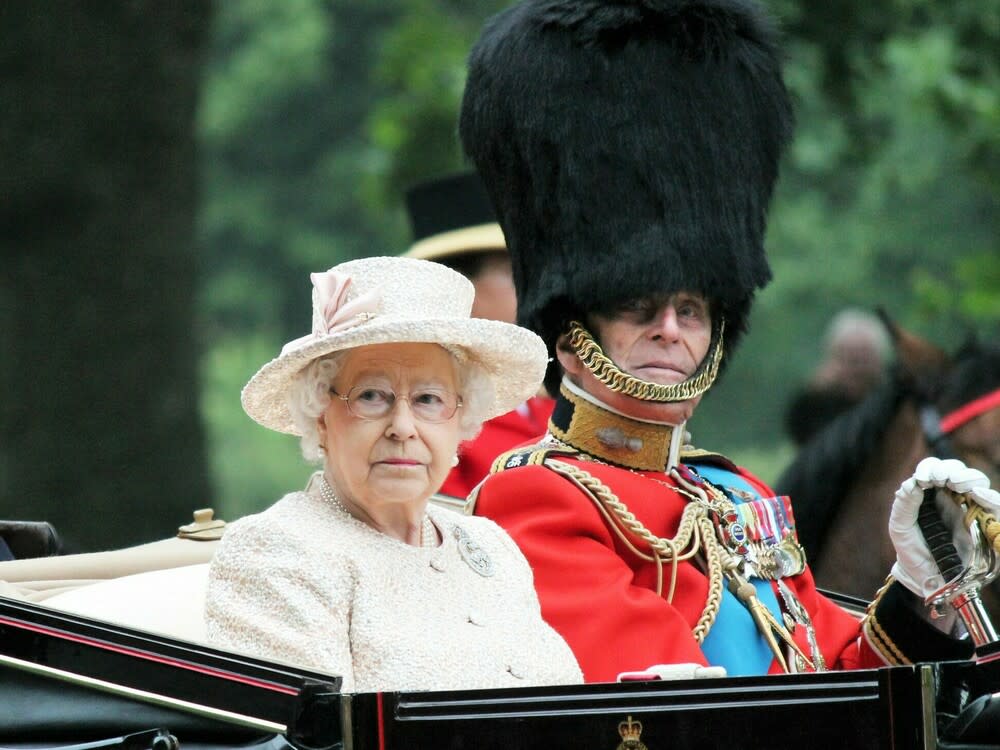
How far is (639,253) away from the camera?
162 inches

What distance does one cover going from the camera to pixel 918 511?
3.57 metres

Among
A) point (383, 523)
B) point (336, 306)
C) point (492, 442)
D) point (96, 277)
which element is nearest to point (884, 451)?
point (492, 442)

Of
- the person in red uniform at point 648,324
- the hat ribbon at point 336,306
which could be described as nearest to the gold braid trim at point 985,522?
the person in red uniform at point 648,324

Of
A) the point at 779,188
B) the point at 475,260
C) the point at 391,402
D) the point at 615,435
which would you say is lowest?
the point at 391,402

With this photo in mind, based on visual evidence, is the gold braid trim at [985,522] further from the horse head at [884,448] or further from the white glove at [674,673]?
the horse head at [884,448]

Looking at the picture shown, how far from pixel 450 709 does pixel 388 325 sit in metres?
0.64

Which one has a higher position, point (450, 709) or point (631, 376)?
point (631, 376)

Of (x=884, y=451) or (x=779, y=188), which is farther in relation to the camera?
(x=779, y=188)

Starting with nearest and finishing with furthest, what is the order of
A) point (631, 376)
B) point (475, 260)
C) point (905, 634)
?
point (905, 634) < point (631, 376) < point (475, 260)

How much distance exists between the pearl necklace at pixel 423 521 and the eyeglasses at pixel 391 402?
15 cm

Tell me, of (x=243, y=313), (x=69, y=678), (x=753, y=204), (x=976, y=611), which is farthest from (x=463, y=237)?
(x=243, y=313)

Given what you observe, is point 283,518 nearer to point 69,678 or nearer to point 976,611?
point 69,678

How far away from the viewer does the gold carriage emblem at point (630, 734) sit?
2.93 meters

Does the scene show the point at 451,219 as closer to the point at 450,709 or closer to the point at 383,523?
the point at 383,523
